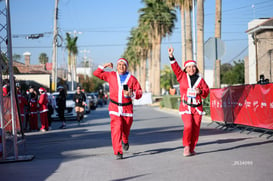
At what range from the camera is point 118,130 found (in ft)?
29.8

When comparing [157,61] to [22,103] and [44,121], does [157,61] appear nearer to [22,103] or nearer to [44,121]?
[44,121]

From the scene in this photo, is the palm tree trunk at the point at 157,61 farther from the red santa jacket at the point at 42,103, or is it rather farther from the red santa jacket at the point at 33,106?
the red santa jacket at the point at 42,103

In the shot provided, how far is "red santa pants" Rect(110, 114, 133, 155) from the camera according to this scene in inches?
354

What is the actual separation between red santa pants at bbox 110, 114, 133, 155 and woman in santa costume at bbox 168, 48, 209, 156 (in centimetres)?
116

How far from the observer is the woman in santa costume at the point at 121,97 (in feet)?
30.0

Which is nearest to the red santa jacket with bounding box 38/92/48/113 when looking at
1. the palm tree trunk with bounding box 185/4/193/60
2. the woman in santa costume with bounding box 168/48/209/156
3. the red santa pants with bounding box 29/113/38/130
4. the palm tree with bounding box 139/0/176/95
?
the red santa pants with bounding box 29/113/38/130

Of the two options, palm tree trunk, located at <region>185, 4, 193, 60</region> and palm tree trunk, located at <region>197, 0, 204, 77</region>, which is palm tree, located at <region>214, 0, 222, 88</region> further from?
palm tree trunk, located at <region>185, 4, 193, 60</region>

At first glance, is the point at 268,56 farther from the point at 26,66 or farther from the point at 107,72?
the point at 26,66

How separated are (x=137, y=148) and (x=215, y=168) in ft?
11.6

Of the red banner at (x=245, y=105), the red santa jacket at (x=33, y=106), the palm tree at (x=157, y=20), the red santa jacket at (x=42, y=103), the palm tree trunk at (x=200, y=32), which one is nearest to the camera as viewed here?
the red banner at (x=245, y=105)

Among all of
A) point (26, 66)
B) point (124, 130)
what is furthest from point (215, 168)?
point (26, 66)

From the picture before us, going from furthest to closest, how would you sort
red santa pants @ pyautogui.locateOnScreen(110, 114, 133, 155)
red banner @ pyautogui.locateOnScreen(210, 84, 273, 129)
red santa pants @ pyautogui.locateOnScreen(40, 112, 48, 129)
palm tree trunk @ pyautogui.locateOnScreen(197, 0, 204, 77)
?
palm tree trunk @ pyautogui.locateOnScreen(197, 0, 204, 77)
red santa pants @ pyautogui.locateOnScreen(40, 112, 48, 129)
red banner @ pyautogui.locateOnScreen(210, 84, 273, 129)
red santa pants @ pyautogui.locateOnScreen(110, 114, 133, 155)

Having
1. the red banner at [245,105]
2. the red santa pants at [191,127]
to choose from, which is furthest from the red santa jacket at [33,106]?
the red santa pants at [191,127]

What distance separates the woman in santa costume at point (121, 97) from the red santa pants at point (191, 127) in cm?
111
